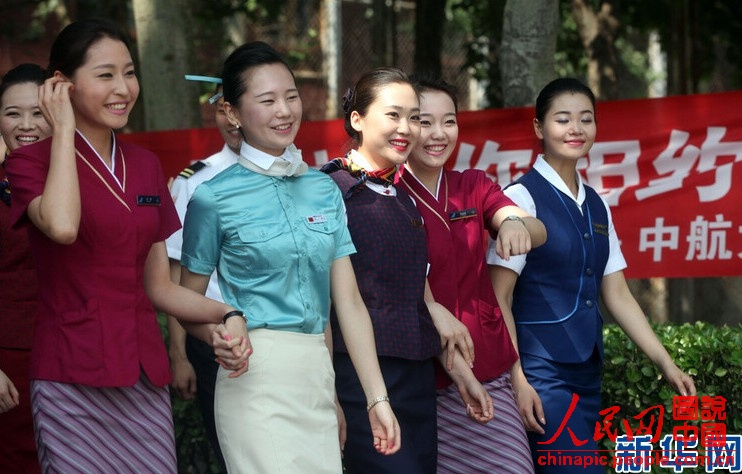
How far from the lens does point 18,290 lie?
4.33 metres

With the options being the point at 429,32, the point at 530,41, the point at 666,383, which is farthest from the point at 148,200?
the point at 429,32

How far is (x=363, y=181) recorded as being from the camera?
12.9 ft

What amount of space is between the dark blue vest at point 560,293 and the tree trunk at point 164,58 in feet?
10.5

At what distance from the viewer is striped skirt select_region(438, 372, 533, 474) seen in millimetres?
4219

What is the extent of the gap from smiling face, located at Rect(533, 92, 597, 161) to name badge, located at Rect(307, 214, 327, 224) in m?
1.49

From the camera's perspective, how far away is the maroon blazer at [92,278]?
3.32 metres

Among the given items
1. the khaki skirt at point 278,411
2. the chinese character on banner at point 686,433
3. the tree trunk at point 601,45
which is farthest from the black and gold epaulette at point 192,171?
the tree trunk at point 601,45

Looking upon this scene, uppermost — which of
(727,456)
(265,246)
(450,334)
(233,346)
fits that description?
(265,246)

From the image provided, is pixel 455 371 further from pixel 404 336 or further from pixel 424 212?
pixel 424 212

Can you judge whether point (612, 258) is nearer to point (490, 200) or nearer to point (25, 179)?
point (490, 200)

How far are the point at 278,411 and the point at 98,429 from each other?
21.0 inches

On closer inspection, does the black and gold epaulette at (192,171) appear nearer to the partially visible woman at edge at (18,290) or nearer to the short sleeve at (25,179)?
the partially visible woman at edge at (18,290)

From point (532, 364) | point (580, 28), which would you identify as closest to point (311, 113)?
point (580, 28)

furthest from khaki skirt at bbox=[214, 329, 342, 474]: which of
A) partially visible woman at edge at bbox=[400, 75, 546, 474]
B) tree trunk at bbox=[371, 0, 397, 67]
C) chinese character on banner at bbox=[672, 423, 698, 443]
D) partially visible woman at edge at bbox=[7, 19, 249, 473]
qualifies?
tree trunk at bbox=[371, 0, 397, 67]
